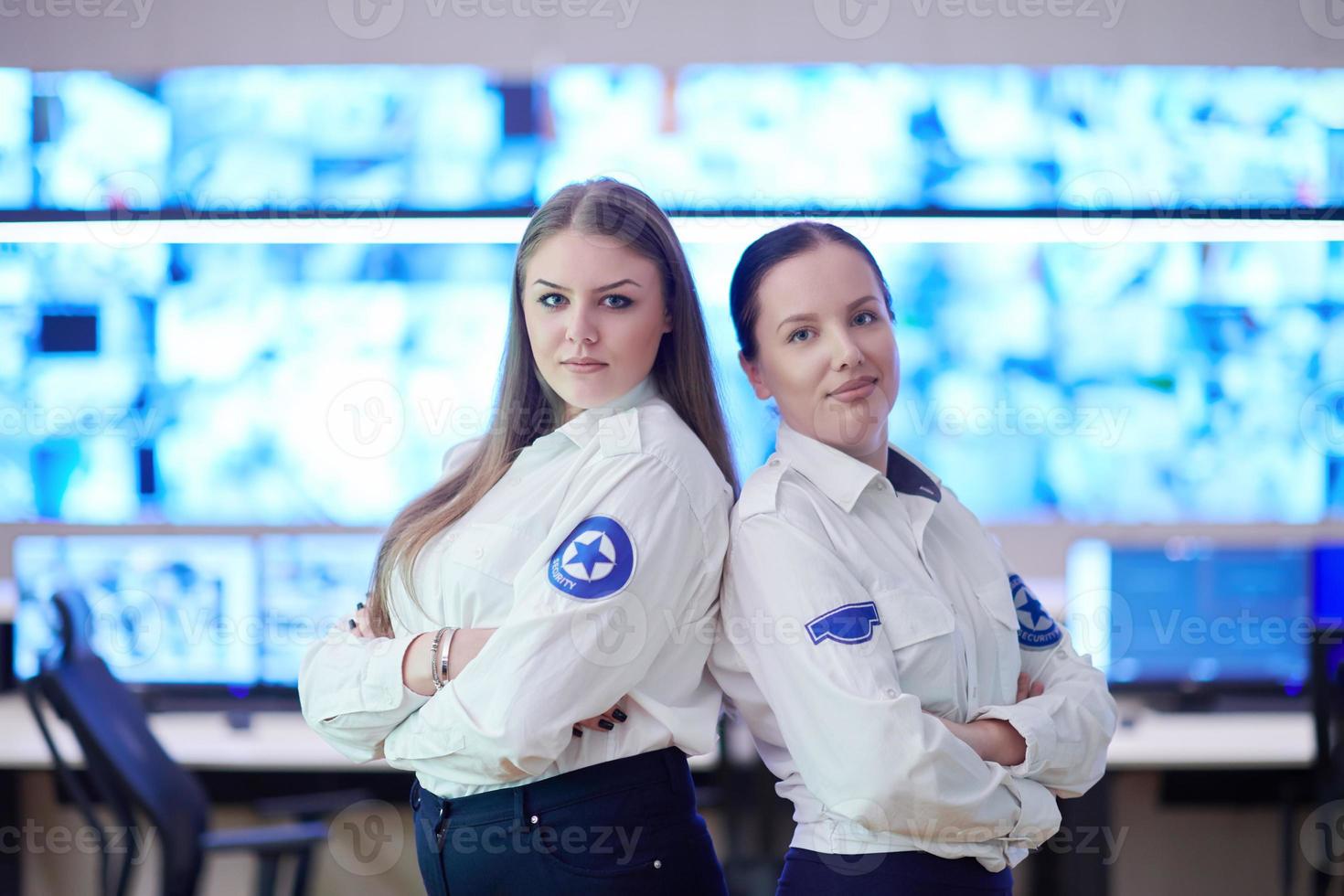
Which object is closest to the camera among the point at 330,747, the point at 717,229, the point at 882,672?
the point at 882,672

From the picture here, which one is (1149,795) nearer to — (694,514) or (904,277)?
(904,277)

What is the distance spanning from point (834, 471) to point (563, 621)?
435 mm

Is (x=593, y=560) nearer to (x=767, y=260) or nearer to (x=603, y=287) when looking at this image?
(x=603, y=287)

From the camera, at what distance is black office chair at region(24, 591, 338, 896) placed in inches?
107

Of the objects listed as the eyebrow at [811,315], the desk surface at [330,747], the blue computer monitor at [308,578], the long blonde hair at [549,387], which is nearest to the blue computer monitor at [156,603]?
the blue computer monitor at [308,578]

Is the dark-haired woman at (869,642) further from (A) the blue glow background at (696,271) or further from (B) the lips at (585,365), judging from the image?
(A) the blue glow background at (696,271)

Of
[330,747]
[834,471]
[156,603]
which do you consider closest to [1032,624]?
[834,471]

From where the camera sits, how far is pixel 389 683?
4.72ft

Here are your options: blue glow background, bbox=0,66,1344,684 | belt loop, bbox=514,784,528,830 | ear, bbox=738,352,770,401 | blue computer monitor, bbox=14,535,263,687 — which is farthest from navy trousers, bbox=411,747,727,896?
blue glow background, bbox=0,66,1344,684

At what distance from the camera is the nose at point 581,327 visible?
4.95ft

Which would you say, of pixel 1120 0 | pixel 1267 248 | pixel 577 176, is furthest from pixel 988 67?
pixel 577 176

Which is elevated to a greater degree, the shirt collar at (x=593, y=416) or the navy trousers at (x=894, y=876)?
the shirt collar at (x=593, y=416)

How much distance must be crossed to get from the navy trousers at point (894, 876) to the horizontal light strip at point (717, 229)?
2.57 m

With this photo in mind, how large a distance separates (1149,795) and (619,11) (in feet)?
10.2
